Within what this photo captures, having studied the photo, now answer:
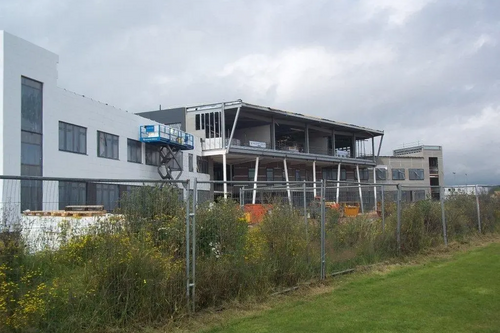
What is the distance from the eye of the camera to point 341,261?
10.3 meters

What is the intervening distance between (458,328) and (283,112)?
4094cm

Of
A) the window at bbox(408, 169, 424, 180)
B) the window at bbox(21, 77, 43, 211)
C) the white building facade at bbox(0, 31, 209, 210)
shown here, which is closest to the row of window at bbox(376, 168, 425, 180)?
the window at bbox(408, 169, 424, 180)

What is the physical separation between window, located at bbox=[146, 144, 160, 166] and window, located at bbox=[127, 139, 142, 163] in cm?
106

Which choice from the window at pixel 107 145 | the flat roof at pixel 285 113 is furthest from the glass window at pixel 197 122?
the window at pixel 107 145

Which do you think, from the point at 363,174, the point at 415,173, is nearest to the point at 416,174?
the point at 415,173

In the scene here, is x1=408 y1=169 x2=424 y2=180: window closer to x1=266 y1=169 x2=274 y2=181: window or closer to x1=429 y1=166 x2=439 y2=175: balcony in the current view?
x1=429 y1=166 x2=439 y2=175: balcony

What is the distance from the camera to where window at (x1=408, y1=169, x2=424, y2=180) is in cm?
7806

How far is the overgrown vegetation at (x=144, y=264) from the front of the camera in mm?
5238

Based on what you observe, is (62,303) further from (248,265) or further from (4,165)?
(4,165)

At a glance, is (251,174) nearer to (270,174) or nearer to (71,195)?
(270,174)

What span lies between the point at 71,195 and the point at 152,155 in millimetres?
32012

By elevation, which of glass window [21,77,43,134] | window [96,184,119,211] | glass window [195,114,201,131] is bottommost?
window [96,184,119,211]

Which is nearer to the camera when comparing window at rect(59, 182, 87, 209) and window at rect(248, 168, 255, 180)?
window at rect(59, 182, 87, 209)

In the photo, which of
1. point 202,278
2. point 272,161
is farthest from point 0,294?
point 272,161
